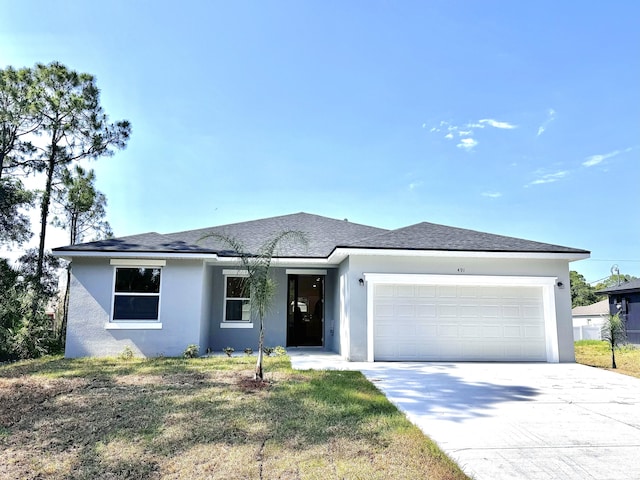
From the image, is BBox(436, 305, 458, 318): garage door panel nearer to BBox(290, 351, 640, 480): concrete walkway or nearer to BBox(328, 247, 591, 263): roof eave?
BBox(328, 247, 591, 263): roof eave

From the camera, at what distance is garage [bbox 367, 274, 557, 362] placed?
36.2ft

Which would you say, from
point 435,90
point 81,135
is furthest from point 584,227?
point 81,135

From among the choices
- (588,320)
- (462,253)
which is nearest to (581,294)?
(588,320)

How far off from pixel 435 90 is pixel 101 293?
1303 cm

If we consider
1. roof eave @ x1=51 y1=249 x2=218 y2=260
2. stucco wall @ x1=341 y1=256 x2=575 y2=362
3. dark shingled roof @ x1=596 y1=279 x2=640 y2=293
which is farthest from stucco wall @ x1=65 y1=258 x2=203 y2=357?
dark shingled roof @ x1=596 y1=279 x2=640 y2=293

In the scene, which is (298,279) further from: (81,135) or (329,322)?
(81,135)

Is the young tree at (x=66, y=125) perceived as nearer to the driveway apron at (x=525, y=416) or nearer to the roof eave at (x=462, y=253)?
the roof eave at (x=462, y=253)

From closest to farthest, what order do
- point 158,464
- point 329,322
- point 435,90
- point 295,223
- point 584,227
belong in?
point 158,464
point 329,322
point 435,90
point 295,223
point 584,227

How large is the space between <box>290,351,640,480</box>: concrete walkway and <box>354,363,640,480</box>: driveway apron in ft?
0.03

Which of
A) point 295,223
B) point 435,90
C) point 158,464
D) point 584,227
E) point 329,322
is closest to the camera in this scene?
point 158,464

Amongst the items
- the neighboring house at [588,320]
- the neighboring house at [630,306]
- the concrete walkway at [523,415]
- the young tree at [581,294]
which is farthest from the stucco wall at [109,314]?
the young tree at [581,294]

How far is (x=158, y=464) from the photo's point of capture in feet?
12.8

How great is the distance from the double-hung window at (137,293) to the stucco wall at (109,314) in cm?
18

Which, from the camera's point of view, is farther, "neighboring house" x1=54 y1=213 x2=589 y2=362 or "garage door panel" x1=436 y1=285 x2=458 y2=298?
"garage door panel" x1=436 y1=285 x2=458 y2=298
